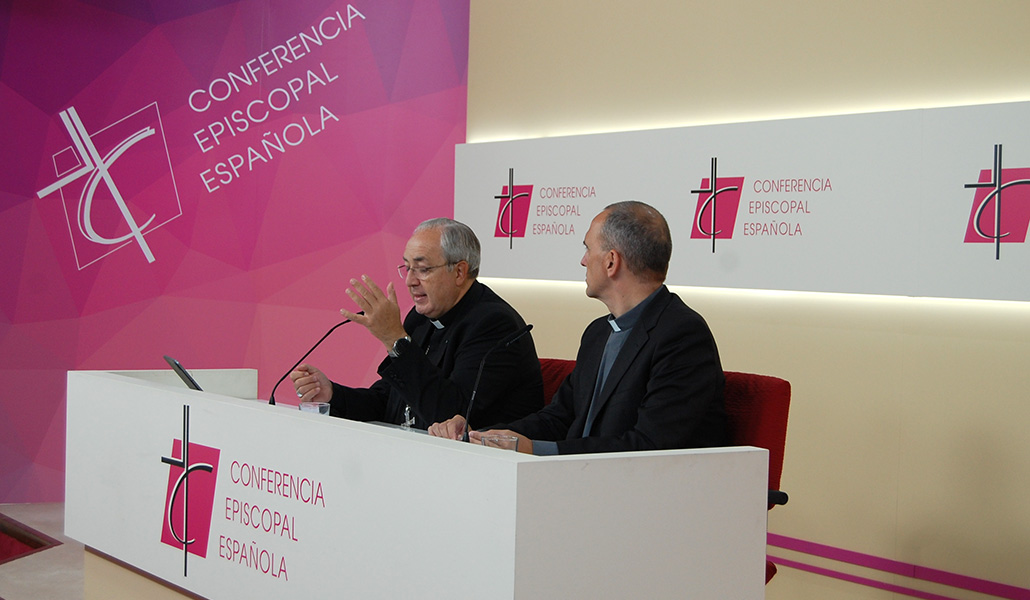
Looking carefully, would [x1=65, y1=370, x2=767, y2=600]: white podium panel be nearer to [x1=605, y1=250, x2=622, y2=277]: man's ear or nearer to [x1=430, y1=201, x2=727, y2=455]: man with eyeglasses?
[x1=430, y1=201, x2=727, y2=455]: man with eyeglasses

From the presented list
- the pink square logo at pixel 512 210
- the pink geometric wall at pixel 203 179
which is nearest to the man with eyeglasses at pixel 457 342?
the pink square logo at pixel 512 210

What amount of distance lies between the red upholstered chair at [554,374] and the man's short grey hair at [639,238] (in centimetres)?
70

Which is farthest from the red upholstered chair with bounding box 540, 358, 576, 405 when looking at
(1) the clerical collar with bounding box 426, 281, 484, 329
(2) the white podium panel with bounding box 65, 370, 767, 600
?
(2) the white podium panel with bounding box 65, 370, 767, 600

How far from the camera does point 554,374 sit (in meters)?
3.27

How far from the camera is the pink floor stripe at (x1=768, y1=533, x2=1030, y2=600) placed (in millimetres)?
3369

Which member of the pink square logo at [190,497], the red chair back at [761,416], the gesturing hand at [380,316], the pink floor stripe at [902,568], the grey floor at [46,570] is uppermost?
the gesturing hand at [380,316]

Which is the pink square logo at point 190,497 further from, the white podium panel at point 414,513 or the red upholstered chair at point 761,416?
the red upholstered chair at point 761,416

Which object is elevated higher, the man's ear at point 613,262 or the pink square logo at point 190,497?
the man's ear at point 613,262

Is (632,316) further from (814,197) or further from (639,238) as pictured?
(814,197)

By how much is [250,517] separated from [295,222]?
3.36 m

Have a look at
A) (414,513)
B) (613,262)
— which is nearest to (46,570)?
(414,513)

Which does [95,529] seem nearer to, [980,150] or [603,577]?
[603,577]

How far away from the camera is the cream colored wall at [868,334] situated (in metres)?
3.41

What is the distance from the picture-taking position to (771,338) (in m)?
4.01
